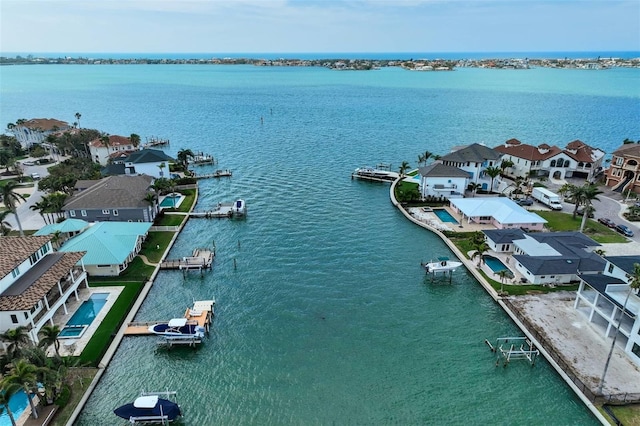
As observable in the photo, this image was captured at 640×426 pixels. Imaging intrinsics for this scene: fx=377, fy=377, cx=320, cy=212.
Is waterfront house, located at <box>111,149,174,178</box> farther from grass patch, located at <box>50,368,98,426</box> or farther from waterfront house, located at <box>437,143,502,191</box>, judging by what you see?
waterfront house, located at <box>437,143,502,191</box>

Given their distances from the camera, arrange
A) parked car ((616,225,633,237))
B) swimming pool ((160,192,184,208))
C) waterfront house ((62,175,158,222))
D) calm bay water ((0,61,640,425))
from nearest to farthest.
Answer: calm bay water ((0,61,640,425)) → parked car ((616,225,633,237)) → waterfront house ((62,175,158,222)) → swimming pool ((160,192,184,208))

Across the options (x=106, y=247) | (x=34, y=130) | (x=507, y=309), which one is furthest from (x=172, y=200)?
(x=34, y=130)

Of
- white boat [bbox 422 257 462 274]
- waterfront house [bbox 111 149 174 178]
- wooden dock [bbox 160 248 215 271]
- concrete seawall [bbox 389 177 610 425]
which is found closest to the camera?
concrete seawall [bbox 389 177 610 425]

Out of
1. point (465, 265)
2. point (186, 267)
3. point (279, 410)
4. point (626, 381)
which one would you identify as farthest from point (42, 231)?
point (626, 381)

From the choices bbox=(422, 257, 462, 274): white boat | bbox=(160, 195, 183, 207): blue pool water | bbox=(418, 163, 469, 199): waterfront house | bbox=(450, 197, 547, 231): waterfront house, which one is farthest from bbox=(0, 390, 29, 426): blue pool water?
bbox=(418, 163, 469, 199): waterfront house

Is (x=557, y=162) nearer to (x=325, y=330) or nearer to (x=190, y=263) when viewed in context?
(x=325, y=330)

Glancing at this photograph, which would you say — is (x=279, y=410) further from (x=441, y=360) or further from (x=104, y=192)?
(x=104, y=192)
